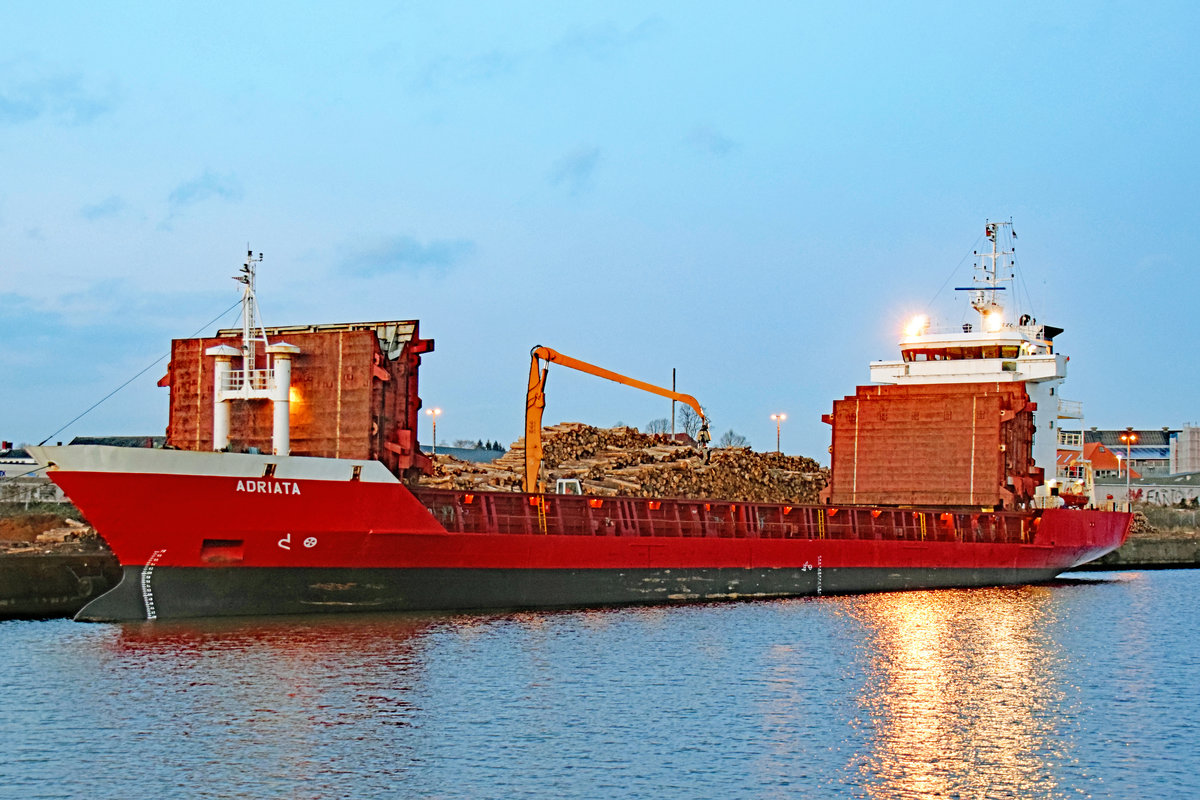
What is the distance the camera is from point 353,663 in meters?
19.4

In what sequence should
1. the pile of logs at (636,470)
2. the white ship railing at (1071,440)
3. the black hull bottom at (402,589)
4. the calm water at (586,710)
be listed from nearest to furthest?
the calm water at (586,710) → the black hull bottom at (402,589) → the pile of logs at (636,470) → the white ship railing at (1071,440)

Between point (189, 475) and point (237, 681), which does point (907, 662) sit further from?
point (189, 475)

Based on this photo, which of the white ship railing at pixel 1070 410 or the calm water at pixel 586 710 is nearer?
the calm water at pixel 586 710

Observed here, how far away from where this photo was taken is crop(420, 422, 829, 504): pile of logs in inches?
1505

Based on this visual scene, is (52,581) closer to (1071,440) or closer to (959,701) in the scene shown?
(959,701)

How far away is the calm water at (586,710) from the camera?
14.0m

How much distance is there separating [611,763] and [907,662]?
8694mm

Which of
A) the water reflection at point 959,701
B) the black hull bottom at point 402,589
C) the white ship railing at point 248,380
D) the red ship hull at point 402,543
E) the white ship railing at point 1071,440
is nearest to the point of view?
the water reflection at point 959,701

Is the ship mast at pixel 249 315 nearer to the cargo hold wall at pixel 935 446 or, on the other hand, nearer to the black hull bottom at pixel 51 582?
the black hull bottom at pixel 51 582

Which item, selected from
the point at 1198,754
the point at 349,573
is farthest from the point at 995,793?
the point at 349,573

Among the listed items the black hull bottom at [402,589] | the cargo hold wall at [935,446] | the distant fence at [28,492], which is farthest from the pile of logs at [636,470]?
the distant fence at [28,492]

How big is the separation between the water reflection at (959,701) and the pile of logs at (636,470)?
1099 centimetres

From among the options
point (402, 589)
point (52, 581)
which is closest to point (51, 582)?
point (52, 581)

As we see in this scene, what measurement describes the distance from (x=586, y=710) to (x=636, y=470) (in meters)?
23.0
